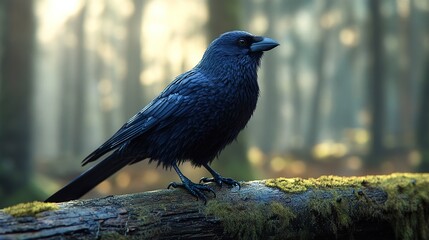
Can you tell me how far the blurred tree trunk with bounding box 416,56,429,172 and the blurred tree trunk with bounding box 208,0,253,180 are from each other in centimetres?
374

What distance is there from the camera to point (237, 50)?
398 cm

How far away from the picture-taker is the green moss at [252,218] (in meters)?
3.11

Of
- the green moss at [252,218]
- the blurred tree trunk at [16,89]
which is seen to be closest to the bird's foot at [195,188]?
the green moss at [252,218]

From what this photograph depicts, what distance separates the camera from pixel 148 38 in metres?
27.1

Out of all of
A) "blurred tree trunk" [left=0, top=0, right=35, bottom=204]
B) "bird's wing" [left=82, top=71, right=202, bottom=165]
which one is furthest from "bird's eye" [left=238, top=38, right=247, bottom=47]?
"blurred tree trunk" [left=0, top=0, right=35, bottom=204]

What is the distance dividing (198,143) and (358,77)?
29.8 m

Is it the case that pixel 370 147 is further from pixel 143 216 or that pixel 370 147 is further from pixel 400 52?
pixel 143 216

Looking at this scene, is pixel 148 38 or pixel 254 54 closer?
pixel 254 54

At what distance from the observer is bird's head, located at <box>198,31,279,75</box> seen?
3898mm

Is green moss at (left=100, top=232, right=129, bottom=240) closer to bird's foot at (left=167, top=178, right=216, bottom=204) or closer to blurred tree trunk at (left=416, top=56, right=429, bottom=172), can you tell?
bird's foot at (left=167, top=178, right=216, bottom=204)

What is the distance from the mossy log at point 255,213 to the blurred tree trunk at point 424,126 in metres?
6.20

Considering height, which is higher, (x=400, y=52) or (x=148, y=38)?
(x=148, y=38)

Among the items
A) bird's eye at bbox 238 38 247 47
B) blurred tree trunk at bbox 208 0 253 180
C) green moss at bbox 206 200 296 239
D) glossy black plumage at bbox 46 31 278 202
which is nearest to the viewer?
green moss at bbox 206 200 296 239

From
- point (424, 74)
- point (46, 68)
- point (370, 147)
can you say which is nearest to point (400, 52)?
point (370, 147)
